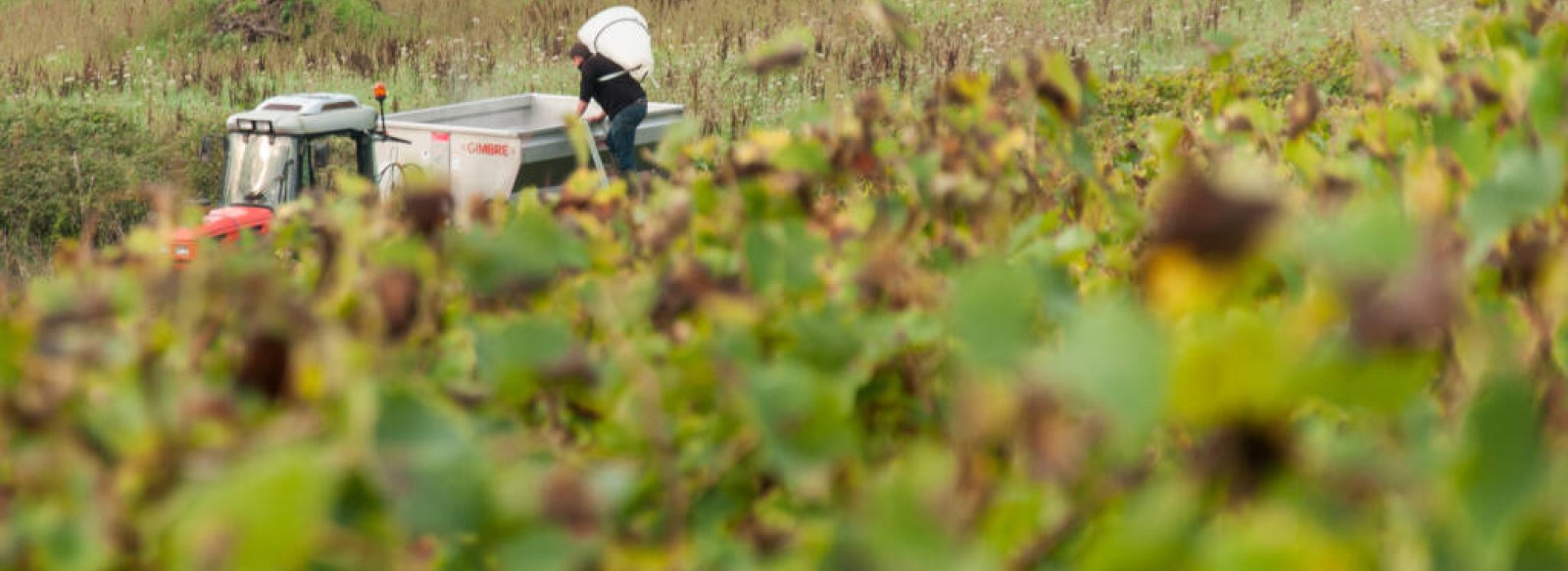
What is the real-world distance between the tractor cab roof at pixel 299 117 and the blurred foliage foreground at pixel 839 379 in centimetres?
864

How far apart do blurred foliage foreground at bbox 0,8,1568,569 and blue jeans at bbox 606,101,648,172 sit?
33.2 feet

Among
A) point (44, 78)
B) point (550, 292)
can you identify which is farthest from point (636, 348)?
point (44, 78)

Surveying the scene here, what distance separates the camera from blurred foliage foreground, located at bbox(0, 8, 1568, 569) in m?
0.81

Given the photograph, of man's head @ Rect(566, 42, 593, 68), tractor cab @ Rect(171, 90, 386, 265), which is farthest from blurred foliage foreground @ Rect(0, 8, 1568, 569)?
man's head @ Rect(566, 42, 593, 68)

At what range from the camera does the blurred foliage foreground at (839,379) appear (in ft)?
2.65

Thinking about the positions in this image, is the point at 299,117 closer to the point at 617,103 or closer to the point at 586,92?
the point at 586,92

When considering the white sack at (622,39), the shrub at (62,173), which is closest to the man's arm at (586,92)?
the white sack at (622,39)

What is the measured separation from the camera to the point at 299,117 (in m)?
10.4

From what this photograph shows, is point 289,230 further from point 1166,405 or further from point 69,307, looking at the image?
point 1166,405

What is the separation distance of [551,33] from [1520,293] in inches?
740

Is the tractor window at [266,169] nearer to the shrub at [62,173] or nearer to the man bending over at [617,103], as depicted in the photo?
the shrub at [62,173]

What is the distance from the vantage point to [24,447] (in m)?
1.19

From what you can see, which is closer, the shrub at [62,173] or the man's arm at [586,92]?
the shrub at [62,173]

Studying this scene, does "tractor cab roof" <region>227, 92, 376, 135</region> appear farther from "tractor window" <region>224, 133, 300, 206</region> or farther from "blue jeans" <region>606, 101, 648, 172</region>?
"blue jeans" <region>606, 101, 648, 172</region>
